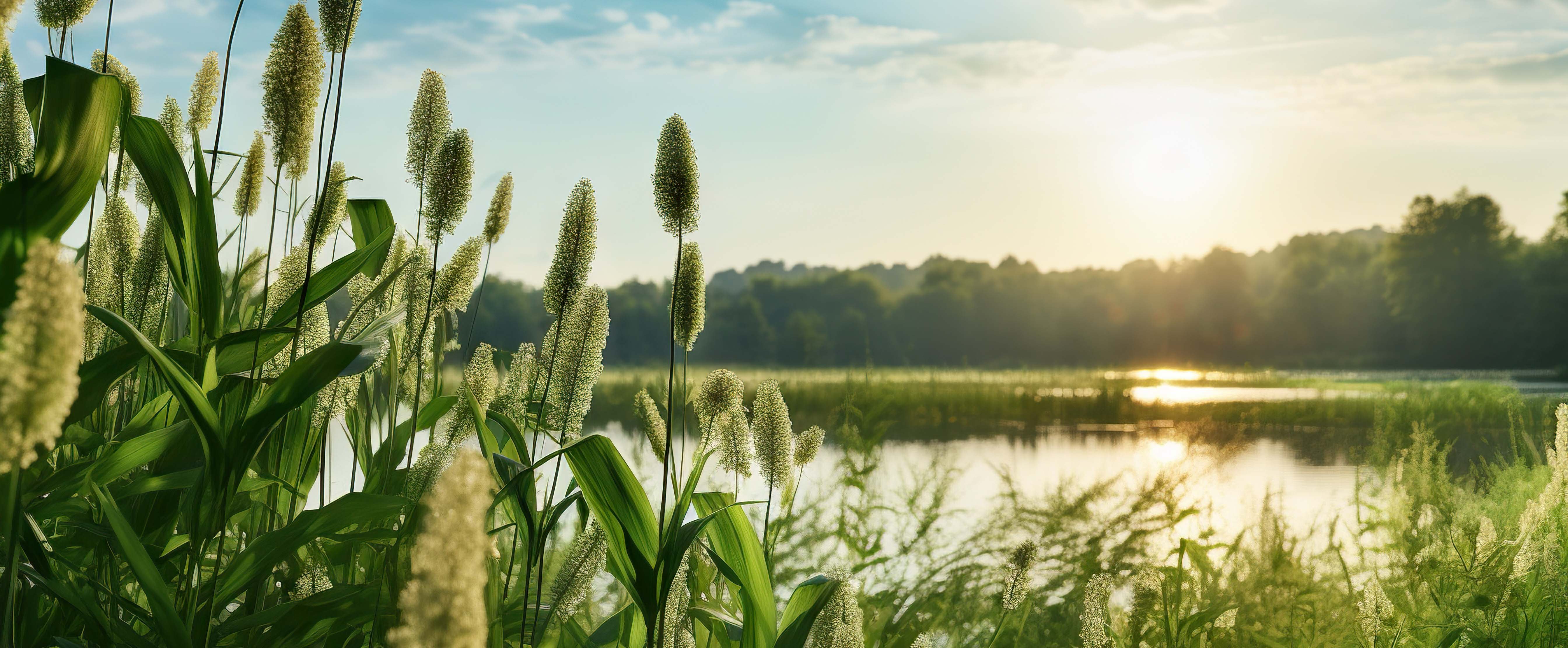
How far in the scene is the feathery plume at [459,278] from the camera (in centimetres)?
96

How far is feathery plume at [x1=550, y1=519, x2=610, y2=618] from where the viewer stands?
33.8 inches

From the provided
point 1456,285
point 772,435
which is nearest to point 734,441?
point 772,435

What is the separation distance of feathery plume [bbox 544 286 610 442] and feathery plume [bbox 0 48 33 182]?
638mm

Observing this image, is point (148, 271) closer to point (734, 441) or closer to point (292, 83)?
point (292, 83)

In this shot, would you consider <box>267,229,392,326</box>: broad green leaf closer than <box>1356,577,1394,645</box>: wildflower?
Yes

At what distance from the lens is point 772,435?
3.35ft

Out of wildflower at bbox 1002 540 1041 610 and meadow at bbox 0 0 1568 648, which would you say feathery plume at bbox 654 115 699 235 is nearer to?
meadow at bbox 0 0 1568 648

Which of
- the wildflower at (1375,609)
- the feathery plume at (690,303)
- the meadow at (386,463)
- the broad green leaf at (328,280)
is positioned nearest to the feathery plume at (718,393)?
the meadow at (386,463)

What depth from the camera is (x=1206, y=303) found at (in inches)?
316

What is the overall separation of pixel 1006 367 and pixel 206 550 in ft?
20.5

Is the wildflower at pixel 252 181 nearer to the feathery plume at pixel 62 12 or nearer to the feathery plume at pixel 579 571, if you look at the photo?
the feathery plume at pixel 62 12

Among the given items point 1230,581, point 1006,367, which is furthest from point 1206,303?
point 1230,581

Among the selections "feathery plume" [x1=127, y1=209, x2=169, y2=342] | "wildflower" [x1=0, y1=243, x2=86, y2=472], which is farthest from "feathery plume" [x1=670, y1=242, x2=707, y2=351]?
"feathery plume" [x1=127, y1=209, x2=169, y2=342]

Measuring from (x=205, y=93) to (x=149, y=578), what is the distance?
2.74 feet
